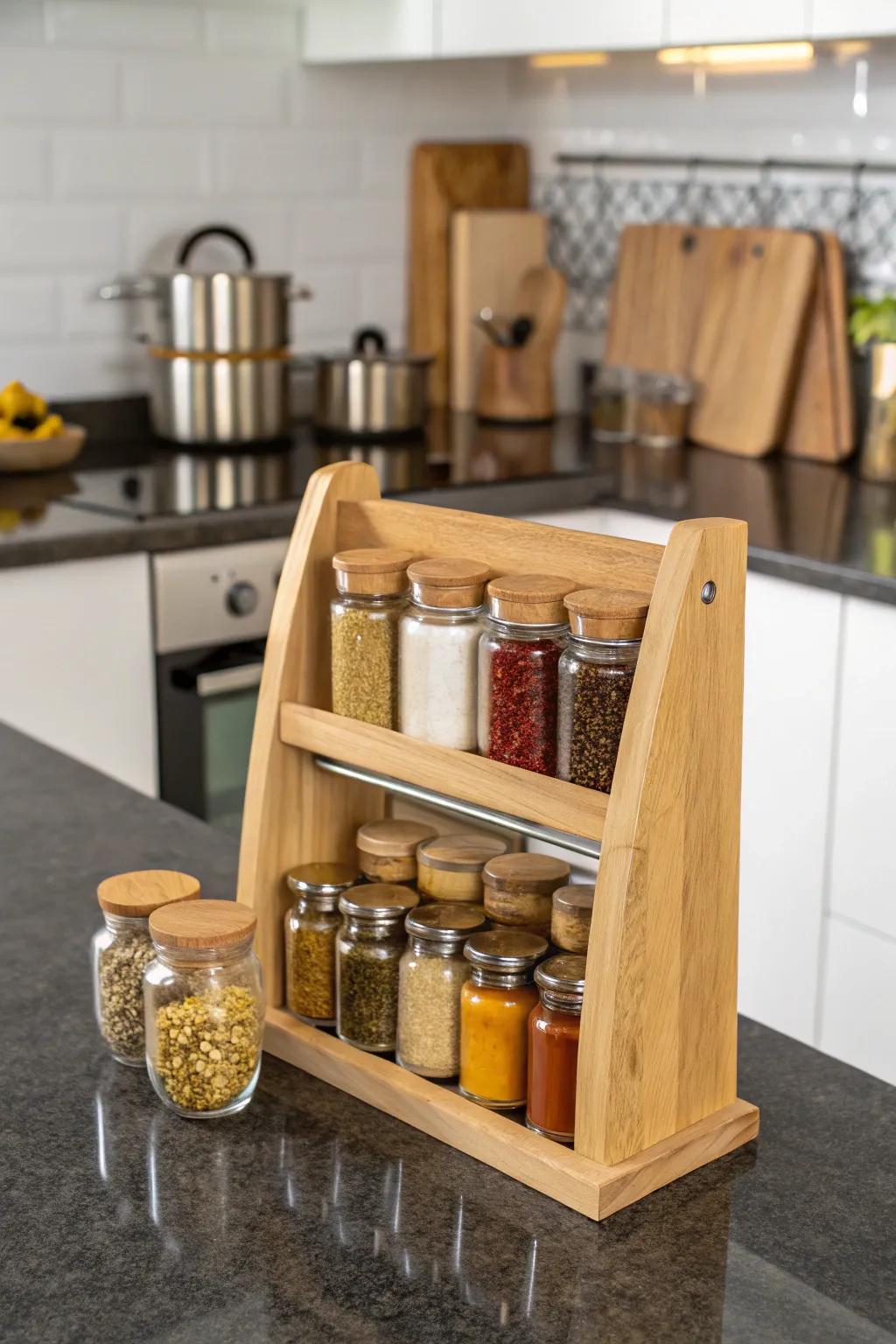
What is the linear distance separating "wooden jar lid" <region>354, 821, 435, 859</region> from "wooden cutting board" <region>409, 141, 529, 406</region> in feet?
8.47

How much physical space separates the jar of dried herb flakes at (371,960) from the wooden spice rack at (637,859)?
0.6 inches

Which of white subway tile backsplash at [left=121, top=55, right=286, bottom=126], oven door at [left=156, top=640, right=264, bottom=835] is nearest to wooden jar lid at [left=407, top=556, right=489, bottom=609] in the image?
oven door at [left=156, top=640, right=264, bottom=835]

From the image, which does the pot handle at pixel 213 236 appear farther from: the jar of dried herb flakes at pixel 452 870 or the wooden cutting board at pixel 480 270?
the jar of dried herb flakes at pixel 452 870

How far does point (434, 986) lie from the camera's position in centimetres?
95

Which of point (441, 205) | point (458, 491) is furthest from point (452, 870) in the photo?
point (441, 205)

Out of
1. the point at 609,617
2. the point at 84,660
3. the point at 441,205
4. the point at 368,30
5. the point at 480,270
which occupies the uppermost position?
the point at 368,30

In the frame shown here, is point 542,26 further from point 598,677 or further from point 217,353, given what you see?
point 598,677

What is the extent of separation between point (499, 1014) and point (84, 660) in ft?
5.12

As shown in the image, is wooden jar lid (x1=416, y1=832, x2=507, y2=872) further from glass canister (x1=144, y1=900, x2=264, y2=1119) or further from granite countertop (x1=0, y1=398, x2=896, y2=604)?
granite countertop (x1=0, y1=398, x2=896, y2=604)

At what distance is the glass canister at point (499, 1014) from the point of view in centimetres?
92

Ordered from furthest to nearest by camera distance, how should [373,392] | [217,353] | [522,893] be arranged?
[373,392] < [217,353] < [522,893]

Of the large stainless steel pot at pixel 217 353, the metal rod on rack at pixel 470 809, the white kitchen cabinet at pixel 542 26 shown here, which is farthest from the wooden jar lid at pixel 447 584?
the large stainless steel pot at pixel 217 353

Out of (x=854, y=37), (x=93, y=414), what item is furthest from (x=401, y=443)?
(x=854, y=37)

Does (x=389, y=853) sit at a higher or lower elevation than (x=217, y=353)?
lower
